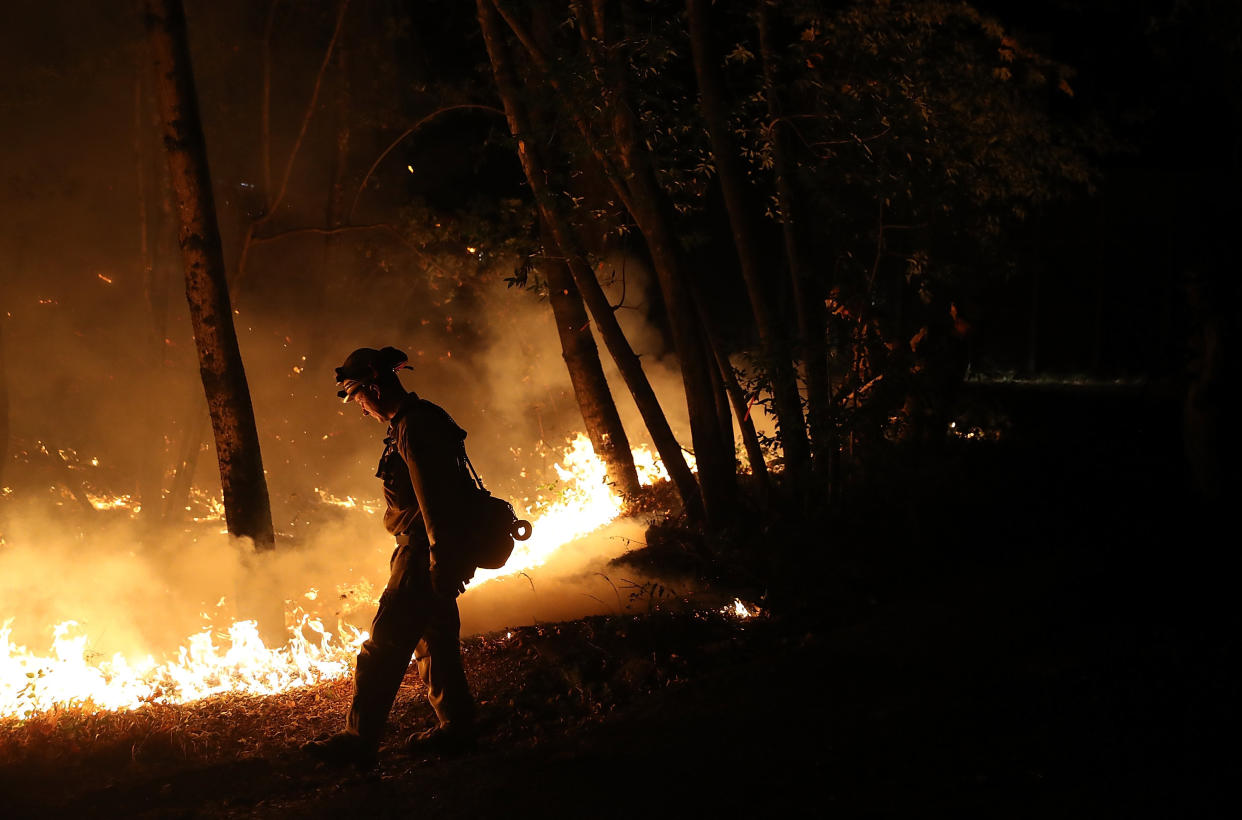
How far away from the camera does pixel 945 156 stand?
28.2 feet

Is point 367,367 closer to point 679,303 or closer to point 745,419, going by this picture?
point 679,303

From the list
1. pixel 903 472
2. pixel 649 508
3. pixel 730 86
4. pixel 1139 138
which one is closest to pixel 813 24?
pixel 730 86

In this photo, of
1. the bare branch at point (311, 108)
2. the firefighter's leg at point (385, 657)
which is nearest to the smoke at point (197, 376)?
the bare branch at point (311, 108)

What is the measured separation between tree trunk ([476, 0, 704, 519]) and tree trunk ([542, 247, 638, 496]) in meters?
1.08

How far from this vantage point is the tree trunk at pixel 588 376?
32.3 feet

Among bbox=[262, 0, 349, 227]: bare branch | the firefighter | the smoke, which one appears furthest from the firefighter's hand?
bbox=[262, 0, 349, 227]: bare branch

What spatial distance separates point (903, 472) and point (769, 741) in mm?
3355

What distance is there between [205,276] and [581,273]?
314cm

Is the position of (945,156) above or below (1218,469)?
above

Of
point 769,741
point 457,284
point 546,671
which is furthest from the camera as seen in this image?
point 457,284

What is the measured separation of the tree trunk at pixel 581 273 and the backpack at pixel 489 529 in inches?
151

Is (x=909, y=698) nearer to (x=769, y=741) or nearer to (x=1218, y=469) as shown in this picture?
(x=769, y=741)

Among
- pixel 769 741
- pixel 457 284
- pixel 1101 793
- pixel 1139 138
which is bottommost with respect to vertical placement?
pixel 1101 793

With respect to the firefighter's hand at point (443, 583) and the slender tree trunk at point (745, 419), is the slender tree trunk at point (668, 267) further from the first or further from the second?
the firefighter's hand at point (443, 583)
